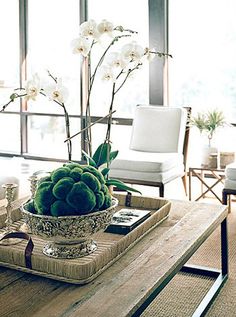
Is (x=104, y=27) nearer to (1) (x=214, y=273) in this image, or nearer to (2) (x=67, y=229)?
(2) (x=67, y=229)

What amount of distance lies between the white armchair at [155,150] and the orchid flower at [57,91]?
84.2 inches

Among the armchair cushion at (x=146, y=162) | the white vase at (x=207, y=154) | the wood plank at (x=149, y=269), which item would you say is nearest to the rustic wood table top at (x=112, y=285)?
the wood plank at (x=149, y=269)

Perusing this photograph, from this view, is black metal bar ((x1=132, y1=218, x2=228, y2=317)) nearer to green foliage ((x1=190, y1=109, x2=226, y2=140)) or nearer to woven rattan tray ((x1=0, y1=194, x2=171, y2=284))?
woven rattan tray ((x1=0, y1=194, x2=171, y2=284))

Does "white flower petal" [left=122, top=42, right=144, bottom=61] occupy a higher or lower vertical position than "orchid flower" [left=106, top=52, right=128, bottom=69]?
higher

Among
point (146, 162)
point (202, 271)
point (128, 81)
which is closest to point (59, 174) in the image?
point (202, 271)

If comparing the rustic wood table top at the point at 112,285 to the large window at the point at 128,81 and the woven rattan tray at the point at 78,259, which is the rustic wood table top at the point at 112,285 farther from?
the large window at the point at 128,81

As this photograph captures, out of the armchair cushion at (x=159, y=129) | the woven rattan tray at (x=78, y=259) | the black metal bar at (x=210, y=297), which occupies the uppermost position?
the armchair cushion at (x=159, y=129)

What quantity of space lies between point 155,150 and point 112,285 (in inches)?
119

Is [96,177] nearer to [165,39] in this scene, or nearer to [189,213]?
[189,213]

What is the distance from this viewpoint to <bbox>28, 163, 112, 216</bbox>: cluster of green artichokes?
1.73 metres

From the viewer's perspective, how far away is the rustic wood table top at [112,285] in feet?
4.87

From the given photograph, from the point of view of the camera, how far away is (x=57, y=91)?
80.5 inches

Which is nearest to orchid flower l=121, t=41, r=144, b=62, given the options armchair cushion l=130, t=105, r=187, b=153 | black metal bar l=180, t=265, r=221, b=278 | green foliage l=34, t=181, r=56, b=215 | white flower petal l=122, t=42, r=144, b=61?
white flower petal l=122, t=42, r=144, b=61

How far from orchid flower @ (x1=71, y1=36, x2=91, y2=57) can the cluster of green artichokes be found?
598 mm
